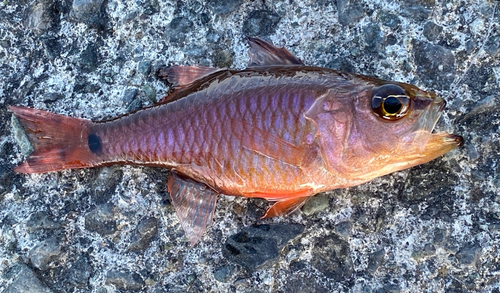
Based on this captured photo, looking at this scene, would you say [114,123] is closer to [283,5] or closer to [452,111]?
[283,5]

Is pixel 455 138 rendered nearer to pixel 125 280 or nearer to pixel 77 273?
pixel 125 280

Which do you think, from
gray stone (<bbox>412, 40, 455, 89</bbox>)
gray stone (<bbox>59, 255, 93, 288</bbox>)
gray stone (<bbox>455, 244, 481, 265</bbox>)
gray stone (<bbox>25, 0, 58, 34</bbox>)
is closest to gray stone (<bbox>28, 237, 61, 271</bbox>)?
gray stone (<bbox>59, 255, 93, 288</bbox>)

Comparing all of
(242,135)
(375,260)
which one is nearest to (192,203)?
(242,135)

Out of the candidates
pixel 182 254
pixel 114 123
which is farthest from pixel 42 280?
pixel 114 123

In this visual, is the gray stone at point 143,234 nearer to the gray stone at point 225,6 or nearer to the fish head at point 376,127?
the fish head at point 376,127

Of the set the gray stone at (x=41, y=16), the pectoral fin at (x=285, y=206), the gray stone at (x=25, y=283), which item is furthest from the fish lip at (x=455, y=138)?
the gray stone at (x=41, y=16)

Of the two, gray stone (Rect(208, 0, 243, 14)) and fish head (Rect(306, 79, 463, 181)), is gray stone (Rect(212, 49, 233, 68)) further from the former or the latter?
fish head (Rect(306, 79, 463, 181))
